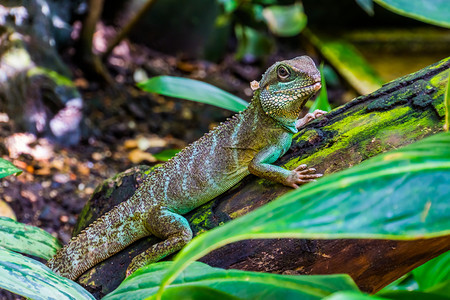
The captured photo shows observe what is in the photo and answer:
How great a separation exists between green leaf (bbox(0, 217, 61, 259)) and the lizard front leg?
1.46 meters

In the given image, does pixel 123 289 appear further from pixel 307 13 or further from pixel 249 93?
pixel 307 13

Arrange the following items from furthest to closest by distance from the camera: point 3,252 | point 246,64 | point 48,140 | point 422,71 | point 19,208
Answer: point 246,64 → point 48,140 → point 19,208 → point 422,71 → point 3,252

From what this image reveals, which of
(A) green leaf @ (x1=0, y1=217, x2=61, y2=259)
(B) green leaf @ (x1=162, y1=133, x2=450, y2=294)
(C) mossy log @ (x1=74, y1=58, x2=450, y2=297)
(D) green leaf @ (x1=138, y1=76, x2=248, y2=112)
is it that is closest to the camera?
(B) green leaf @ (x1=162, y1=133, x2=450, y2=294)

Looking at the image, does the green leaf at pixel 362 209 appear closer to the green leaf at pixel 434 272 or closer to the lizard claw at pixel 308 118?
the green leaf at pixel 434 272

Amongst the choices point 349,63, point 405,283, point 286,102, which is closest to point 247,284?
point 286,102

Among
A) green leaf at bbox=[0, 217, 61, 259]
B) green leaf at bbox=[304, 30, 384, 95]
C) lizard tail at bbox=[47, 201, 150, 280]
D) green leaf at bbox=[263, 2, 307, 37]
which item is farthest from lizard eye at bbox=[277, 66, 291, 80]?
green leaf at bbox=[263, 2, 307, 37]

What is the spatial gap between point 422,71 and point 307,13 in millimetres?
6864

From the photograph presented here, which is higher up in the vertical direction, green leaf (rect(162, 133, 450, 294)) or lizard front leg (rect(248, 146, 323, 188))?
lizard front leg (rect(248, 146, 323, 188))

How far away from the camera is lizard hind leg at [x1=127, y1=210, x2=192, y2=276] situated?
2645mm

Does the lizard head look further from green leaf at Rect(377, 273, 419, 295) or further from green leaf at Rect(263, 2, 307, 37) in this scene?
green leaf at Rect(263, 2, 307, 37)

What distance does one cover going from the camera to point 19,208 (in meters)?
4.03

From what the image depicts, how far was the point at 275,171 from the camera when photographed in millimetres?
2512

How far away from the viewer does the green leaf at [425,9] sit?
54.1 inches

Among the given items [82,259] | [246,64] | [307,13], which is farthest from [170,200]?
[307,13]
